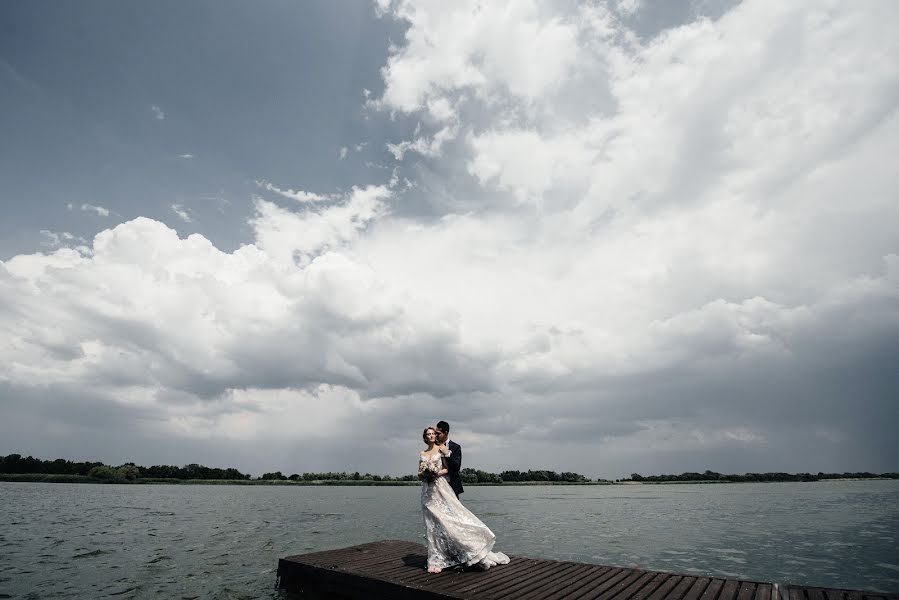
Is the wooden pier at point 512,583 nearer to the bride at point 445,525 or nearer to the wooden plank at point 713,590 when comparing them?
the wooden plank at point 713,590

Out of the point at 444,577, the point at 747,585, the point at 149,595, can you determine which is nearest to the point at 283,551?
the point at 149,595

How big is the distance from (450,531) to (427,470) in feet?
6.52

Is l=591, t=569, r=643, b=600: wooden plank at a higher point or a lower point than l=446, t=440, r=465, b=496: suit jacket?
lower

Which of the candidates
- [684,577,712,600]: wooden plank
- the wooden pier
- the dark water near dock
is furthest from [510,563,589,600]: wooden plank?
the dark water near dock

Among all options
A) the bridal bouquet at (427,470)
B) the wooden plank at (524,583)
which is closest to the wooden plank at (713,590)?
the wooden plank at (524,583)

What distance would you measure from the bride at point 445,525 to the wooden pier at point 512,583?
15.5 inches

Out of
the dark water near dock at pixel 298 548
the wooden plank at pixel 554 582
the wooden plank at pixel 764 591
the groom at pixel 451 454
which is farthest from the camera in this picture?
the dark water near dock at pixel 298 548

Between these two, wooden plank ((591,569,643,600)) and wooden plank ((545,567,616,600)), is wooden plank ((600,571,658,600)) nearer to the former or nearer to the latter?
wooden plank ((591,569,643,600))

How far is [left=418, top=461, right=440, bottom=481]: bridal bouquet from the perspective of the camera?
14.1 metres

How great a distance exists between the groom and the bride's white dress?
12.0 inches

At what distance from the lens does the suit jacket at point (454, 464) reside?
47.5 feet

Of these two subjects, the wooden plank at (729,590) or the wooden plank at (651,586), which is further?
the wooden plank at (651,586)

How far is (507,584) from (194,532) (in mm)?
32318

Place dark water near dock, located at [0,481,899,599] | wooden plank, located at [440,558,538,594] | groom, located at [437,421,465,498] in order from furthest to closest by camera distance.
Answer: dark water near dock, located at [0,481,899,599] → groom, located at [437,421,465,498] → wooden plank, located at [440,558,538,594]
